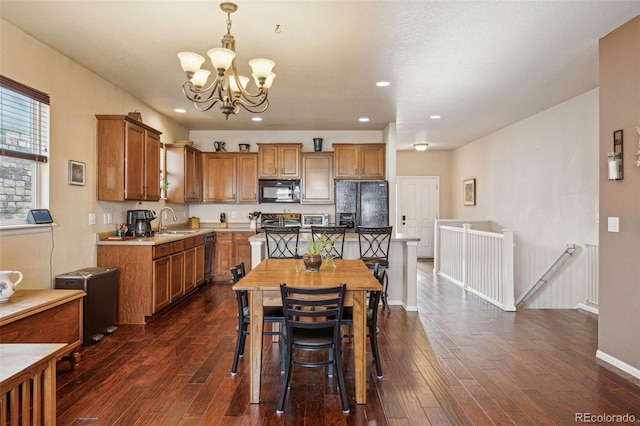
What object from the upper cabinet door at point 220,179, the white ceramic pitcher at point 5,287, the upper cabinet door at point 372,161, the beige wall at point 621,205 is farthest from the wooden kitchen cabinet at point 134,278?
the beige wall at point 621,205

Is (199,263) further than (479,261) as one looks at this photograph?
Yes

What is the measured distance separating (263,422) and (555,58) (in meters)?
4.04

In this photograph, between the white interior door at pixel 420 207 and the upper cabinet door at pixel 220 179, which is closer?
the upper cabinet door at pixel 220 179

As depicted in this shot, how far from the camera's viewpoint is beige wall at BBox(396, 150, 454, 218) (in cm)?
962

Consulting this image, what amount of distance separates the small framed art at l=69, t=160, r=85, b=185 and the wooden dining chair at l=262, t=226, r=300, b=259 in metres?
1.96

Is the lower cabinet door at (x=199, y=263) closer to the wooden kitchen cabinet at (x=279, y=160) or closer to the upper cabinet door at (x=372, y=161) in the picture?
the wooden kitchen cabinet at (x=279, y=160)

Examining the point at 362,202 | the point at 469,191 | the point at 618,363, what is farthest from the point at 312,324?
the point at 469,191

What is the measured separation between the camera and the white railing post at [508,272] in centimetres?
480

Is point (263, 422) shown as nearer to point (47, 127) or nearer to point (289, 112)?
point (47, 127)

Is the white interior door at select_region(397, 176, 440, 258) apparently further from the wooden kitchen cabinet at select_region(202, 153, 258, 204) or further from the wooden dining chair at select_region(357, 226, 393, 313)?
the wooden dining chair at select_region(357, 226, 393, 313)

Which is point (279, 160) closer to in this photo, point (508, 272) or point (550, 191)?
point (508, 272)

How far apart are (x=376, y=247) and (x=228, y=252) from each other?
2.94m

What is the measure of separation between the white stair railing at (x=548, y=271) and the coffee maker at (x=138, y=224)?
5.18 metres

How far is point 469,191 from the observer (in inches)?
332
